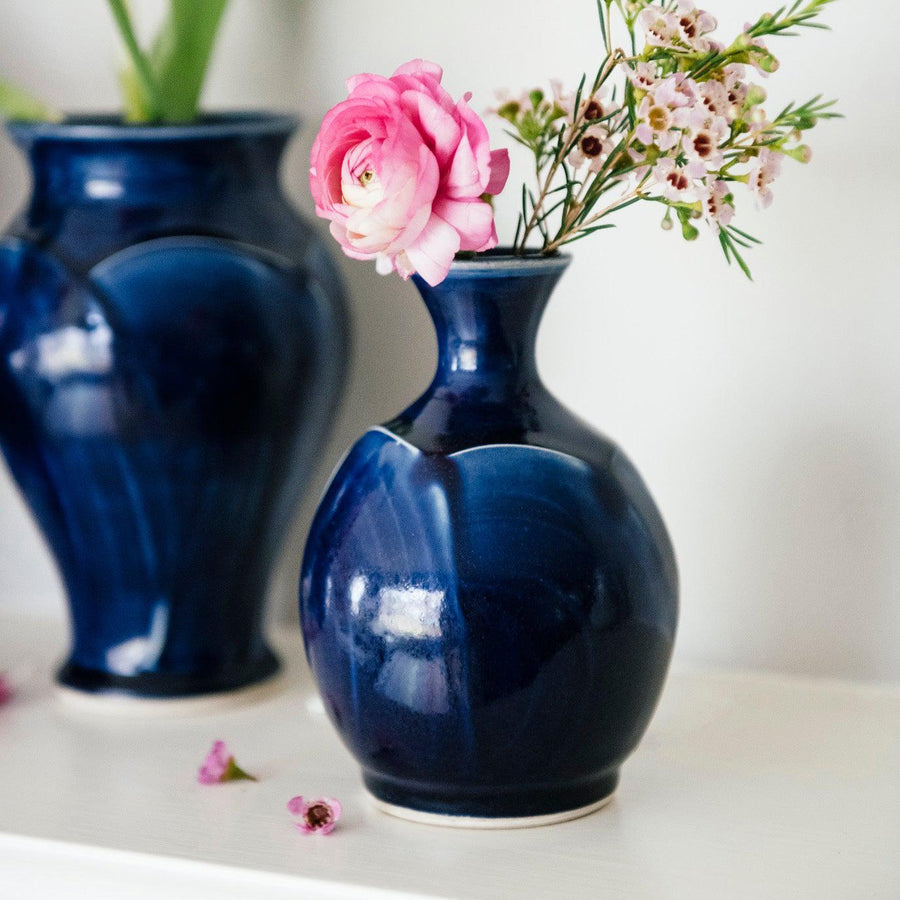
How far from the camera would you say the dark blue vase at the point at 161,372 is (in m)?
0.77

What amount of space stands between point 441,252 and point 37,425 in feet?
1.05

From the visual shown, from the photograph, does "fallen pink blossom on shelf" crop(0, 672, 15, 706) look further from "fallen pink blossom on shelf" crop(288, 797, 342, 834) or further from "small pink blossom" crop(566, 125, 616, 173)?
"small pink blossom" crop(566, 125, 616, 173)

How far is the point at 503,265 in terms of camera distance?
61cm

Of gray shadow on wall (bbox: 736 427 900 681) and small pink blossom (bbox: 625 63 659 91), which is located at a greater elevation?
small pink blossom (bbox: 625 63 659 91)

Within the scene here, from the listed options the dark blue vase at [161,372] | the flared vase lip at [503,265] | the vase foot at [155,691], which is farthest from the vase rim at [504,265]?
the vase foot at [155,691]

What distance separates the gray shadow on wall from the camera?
32.4 inches

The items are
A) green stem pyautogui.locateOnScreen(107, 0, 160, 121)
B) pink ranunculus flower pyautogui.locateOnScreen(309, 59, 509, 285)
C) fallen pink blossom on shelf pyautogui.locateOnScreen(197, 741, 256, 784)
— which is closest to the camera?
pink ranunculus flower pyautogui.locateOnScreen(309, 59, 509, 285)

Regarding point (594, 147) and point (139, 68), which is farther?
point (139, 68)

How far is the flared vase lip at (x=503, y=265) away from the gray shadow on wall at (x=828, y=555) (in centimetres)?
28

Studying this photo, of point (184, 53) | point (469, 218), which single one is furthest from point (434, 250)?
point (184, 53)

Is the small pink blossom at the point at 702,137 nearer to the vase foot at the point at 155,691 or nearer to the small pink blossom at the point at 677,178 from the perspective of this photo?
the small pink blossom at the point at 677,178

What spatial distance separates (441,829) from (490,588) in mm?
122

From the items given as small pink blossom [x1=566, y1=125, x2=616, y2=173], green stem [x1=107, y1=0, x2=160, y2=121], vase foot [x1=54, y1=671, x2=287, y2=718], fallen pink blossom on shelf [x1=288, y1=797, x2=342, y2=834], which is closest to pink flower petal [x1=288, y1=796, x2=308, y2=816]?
fallen pink blossom on shelf [x1=288, y1=797, x2=342, y2=834]

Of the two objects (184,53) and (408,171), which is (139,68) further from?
(408,171)
